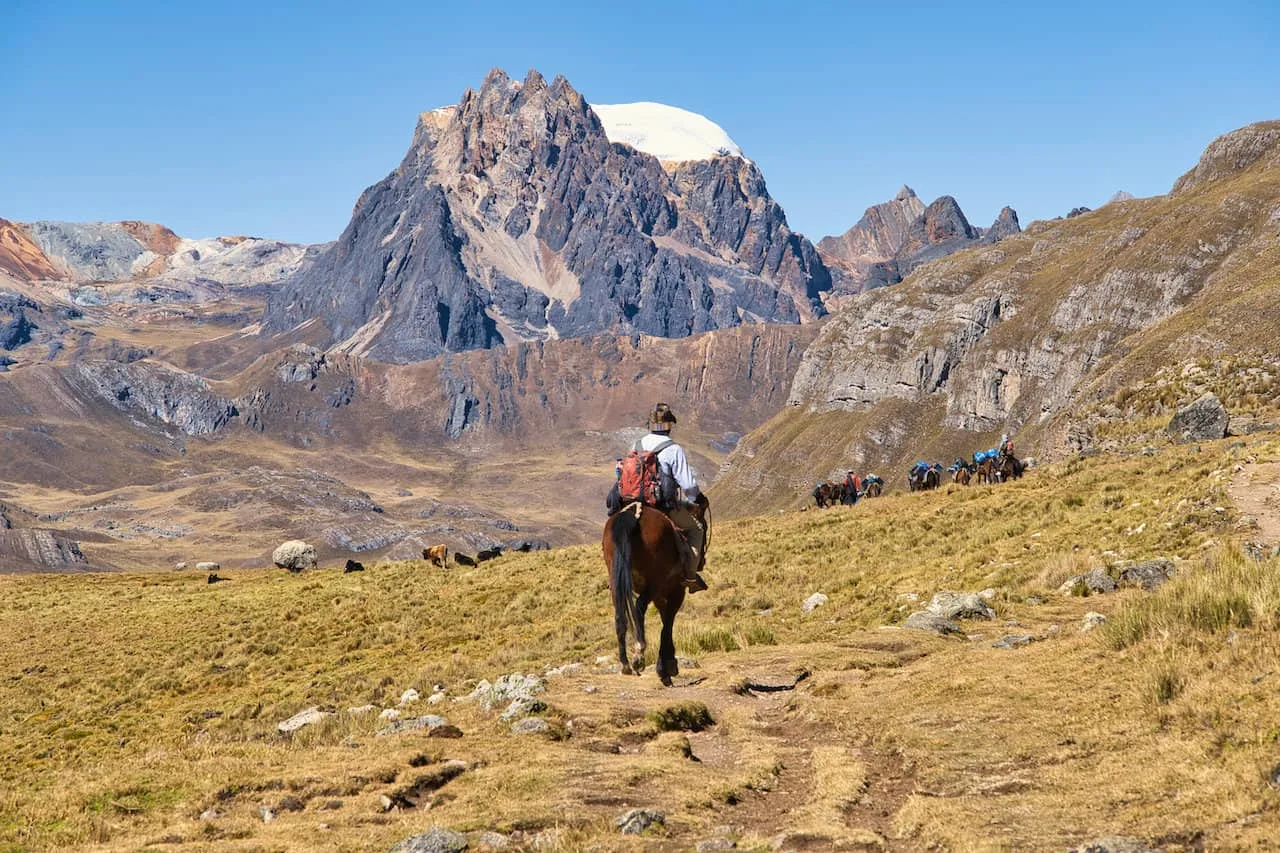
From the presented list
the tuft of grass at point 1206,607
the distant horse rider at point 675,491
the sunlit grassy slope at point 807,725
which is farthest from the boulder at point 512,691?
the tuft of grass at point 1206,607

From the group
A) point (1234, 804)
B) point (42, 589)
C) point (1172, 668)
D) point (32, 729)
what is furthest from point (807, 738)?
point (42, 589)

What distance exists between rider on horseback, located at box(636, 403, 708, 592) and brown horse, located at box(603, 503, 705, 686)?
17 cm

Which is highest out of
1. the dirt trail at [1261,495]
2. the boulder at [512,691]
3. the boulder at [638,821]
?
the dirt trail at [1261,495]

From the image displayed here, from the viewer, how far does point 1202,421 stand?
1945 inches

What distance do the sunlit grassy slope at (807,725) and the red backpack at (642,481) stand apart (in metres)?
3.26

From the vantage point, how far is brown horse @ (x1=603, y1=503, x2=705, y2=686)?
59.9 feet

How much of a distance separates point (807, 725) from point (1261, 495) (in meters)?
17.2

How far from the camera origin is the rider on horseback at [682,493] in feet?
61.1

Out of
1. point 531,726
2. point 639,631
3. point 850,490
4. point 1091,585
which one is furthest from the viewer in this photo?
point 850,490

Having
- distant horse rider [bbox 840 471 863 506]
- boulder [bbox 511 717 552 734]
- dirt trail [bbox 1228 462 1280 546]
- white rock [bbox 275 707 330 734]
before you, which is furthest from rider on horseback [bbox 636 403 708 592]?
distant horse rider [bbox 840 471 863 506]

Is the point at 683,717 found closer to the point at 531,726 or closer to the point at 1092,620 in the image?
the point at 531,726

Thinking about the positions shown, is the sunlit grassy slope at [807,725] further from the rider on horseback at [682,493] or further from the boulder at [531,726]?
the rider on horseback at [682,493]

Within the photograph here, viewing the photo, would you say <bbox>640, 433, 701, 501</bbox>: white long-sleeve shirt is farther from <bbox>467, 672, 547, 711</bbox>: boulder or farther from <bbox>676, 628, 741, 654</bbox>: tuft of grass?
<bbox>676, 628, 741, 654</bbox>: tuft of grass

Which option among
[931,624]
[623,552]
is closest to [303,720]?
[623,552]
